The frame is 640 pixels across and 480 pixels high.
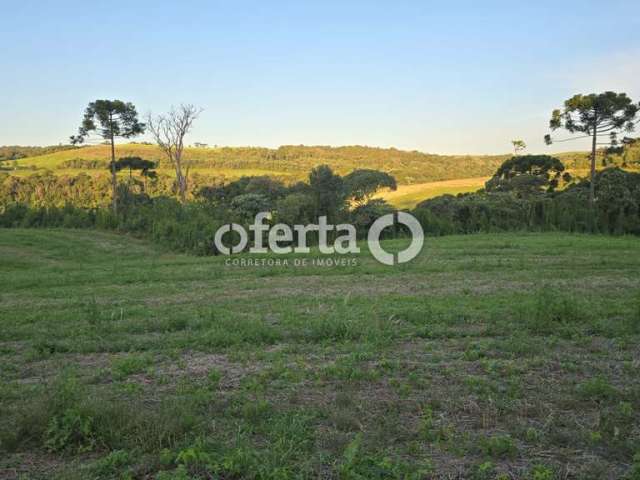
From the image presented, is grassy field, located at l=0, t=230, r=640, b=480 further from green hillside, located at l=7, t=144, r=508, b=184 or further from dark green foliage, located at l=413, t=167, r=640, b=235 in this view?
green hillside, located at l=7, t=144, r=508, b=184

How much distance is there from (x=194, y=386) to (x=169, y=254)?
14.0 metres

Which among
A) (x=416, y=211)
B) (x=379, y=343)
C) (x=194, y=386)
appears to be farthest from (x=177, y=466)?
(x=416, y=211)

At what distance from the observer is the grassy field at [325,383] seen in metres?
2.96

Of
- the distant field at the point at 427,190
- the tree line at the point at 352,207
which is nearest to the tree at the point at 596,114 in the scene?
the tree line at the point at 352,207

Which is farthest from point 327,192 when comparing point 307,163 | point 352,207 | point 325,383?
point 307,163

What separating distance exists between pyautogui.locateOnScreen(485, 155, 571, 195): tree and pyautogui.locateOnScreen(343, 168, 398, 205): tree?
10292 millimetres

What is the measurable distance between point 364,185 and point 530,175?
13305 millimetres

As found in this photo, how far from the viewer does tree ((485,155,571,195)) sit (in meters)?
32.0

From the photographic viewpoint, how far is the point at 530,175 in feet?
106

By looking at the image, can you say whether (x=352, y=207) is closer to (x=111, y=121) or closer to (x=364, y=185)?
(x=364, y=185)

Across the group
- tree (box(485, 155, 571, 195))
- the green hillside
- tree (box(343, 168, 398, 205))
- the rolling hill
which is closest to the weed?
tree (box(343, 168, 398, 205))

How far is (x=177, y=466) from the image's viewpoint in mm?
2920

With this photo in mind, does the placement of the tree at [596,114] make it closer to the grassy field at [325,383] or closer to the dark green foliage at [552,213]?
the dark green foliage at [552,213]

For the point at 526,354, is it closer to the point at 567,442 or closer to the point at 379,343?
the point at 379,343
